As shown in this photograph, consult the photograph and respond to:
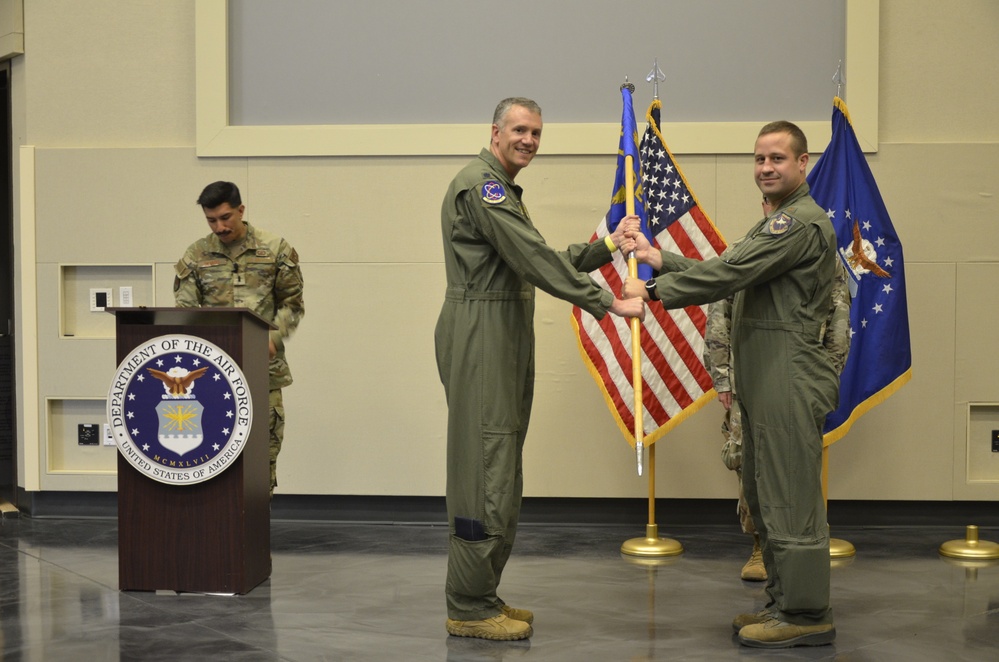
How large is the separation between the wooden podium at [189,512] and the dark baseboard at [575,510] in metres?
1.72

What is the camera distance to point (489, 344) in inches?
147

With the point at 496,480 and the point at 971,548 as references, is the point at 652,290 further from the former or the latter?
the point at 971,548

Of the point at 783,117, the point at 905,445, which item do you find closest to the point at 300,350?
the point at 783,117

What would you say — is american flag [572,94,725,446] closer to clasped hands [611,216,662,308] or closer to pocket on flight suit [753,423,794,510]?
clasped hands [611,216,662,308]

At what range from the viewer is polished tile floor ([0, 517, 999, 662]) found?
3.64 m

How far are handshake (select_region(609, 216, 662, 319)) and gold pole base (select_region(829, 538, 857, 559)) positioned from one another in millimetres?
2037

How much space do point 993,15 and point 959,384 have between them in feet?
6.73

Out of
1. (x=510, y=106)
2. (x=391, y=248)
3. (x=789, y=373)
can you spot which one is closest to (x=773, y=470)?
(x=789, y=373)

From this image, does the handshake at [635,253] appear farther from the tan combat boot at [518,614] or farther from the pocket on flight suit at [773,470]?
the tan combat boot at [518,614]

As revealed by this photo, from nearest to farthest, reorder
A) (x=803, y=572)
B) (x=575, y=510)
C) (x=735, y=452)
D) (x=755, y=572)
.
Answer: (x=803, y=572), (x=755, y=572), (x=735, y=452), (x=575, y=510)

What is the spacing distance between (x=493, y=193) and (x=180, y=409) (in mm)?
1640

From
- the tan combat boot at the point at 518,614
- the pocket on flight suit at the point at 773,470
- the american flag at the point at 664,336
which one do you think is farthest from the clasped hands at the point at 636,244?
the american flag at the point at 664,336

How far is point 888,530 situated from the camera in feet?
19.2

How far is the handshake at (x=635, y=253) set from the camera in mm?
3803
